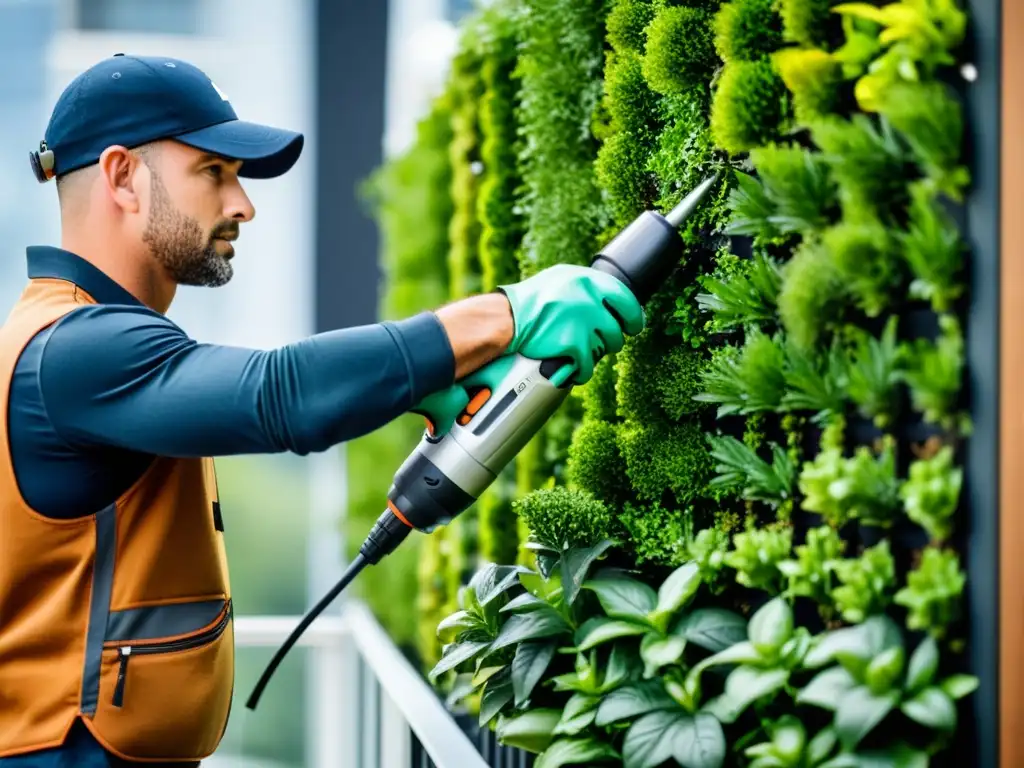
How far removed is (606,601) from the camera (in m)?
1.34

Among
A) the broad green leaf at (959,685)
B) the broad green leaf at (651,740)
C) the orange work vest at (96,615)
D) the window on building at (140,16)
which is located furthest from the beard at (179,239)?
the window on building at (140,16)

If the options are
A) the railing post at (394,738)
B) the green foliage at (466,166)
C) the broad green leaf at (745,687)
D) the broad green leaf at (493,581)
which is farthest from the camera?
the green foliage at (466,166)

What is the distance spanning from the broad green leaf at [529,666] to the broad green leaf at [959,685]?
19.7 inches

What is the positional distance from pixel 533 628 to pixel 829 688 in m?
0.43

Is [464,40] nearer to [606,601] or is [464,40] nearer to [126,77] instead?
[126,77]

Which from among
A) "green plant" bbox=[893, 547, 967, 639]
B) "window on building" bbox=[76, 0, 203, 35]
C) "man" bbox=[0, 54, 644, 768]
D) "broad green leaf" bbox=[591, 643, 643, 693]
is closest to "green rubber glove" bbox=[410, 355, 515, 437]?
"man" bbox=[0, 54, 644, 768]

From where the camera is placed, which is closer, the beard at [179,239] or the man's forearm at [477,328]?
the man's forearm at [477,328]

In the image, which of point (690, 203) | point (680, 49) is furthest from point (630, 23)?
point (690, 203)

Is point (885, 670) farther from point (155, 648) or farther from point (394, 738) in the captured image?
point (394, 738)

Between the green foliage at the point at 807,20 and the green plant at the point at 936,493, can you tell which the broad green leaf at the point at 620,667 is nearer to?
the green plant at the point at 936,493

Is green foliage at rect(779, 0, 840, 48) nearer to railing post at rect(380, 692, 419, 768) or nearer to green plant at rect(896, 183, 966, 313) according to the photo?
green plant at rect(896, 183, 966, 313)

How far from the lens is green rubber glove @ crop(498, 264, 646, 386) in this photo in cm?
134

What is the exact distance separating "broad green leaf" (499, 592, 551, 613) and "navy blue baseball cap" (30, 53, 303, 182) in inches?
25.5

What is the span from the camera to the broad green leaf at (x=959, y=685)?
995mm
